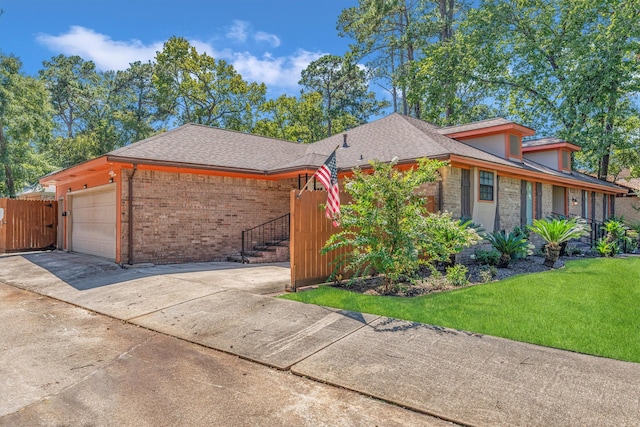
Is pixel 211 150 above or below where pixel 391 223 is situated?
above

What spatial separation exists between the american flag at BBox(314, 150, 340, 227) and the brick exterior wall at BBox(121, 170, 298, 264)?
225 inches

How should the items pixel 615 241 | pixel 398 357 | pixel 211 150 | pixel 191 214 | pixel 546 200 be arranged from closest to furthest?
1. pixel 398 357
2. pixel 191 214
3. pixel 211 150
4. pixel 615 241
5. pixel 546 200

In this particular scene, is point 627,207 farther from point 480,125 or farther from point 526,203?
point 480,125

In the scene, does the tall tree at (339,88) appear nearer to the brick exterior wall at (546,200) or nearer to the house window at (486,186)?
the brick exterior wall at (546,200)

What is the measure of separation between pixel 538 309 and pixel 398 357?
2.88 meters

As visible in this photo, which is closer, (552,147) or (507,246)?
(507,246)

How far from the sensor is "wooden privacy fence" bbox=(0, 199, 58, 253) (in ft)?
48.2

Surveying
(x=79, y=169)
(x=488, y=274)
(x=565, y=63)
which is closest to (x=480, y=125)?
(x=488, y=274)

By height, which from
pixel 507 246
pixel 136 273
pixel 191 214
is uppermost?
pixel 191 214

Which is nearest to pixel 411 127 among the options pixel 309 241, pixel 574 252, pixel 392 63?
pixel 574 252

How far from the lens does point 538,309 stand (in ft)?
18.9

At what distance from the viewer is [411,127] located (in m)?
13.6

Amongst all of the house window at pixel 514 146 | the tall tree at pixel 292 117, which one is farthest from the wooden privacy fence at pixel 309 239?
the tall tree at pixel 292 117

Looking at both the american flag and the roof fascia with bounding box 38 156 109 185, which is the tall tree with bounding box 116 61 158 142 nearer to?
the roof fascia with bounding box 38 156 109 185
